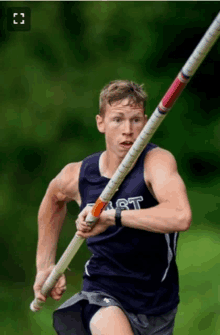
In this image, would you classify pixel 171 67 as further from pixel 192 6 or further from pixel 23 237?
pixel 23 237

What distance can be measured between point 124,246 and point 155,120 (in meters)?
0.82

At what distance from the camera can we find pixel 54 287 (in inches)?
206

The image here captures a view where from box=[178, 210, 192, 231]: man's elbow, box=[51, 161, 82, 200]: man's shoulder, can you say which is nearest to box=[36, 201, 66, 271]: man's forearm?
box=[51, 161, 82, 200]: man's shoulder

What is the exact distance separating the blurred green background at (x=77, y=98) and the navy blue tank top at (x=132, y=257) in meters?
5.34

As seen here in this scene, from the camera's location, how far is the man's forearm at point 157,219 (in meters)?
4.37

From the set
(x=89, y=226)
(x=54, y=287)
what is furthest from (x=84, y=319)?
(x=89, y=226)

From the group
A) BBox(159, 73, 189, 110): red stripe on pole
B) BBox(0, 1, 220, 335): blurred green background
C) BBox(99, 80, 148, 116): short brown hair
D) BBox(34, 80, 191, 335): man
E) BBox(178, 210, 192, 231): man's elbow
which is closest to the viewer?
BBox(159, 73, 189, 110): red stripe on pole

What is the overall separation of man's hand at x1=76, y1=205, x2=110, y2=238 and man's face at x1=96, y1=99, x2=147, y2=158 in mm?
370

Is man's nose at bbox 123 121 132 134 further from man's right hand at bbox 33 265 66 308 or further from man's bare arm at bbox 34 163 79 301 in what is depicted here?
man's right hand at bbox 33 265 66 308

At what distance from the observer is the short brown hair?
4805mm

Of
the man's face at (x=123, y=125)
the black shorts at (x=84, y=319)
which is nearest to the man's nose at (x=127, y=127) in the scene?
the man's face at (x=123, y=125)

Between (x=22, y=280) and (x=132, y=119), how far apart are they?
6.04 m

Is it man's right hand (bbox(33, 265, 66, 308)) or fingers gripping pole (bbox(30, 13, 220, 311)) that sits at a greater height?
fingers gripping pole (bbox(30, 13, 220, 311))

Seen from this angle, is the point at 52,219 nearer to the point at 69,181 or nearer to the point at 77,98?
the point at 69,181
